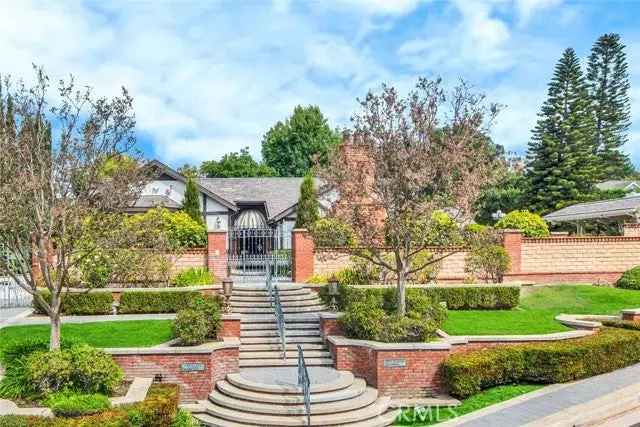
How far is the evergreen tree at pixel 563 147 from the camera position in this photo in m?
42.0

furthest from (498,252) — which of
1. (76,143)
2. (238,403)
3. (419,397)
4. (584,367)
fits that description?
(76,143)

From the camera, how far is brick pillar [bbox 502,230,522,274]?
21688 mm

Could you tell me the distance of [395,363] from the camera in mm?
12750

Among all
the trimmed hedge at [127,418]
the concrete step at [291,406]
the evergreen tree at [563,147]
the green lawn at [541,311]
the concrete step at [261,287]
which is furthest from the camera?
the evergreen tree at [563,147]

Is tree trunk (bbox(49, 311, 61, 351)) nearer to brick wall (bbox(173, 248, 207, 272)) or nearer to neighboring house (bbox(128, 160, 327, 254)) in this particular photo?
brick wall (bbox(173, 248, 207, 272))

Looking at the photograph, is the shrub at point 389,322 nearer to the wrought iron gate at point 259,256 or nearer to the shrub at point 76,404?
the shrub at point 76,404

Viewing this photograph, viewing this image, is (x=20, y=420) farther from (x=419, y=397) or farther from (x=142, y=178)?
(x=419, y=397)

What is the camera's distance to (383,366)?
41.7 ft

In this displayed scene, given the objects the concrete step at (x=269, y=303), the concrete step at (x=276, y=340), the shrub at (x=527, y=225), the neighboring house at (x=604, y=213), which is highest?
the neighboring house at (x=604, y=213)

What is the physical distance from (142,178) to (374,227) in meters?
5.80

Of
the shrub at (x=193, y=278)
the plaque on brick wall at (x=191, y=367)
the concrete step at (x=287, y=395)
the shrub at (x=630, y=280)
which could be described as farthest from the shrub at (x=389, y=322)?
the shrub at (x=630, y=280)

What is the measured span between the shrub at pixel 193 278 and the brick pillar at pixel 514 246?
36.3 ft

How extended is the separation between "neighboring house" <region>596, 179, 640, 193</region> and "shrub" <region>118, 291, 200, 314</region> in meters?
42.1

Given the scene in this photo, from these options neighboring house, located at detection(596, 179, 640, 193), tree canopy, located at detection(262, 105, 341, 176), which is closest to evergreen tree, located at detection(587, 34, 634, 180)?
neighboring house, located at detection(596, 179, 640, 193)
